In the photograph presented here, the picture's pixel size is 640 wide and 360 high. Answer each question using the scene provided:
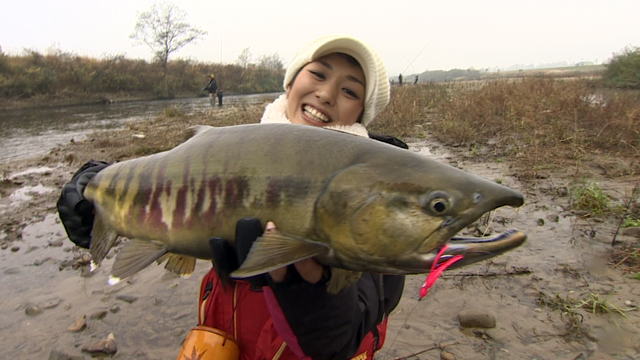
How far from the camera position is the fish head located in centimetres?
133

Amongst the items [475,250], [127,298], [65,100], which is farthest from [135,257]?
[65,100]

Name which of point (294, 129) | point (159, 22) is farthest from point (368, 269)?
point (159, 22)

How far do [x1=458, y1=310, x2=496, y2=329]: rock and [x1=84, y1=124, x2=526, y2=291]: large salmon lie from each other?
2216 mm

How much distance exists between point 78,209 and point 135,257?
2.59 feet

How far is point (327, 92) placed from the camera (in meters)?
2.46

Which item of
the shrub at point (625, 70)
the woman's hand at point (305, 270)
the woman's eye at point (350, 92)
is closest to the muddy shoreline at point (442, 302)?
the woman's eye at point (350, 92)

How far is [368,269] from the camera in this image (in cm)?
139

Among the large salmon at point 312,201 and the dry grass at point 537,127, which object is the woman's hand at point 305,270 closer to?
the large salmon at point 312,201

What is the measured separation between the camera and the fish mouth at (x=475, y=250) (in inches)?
50.4

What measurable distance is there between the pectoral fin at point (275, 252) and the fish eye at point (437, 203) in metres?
0.40

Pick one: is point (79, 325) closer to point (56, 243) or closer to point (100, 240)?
point (100, 240)

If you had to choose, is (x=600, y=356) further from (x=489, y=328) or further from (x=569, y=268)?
(x=569, y=268)

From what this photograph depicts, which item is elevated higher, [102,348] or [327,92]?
[327,92]

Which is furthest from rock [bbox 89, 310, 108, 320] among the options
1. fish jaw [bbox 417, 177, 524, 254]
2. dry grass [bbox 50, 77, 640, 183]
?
dry grass [bbox 50, 77, 640, 183]
